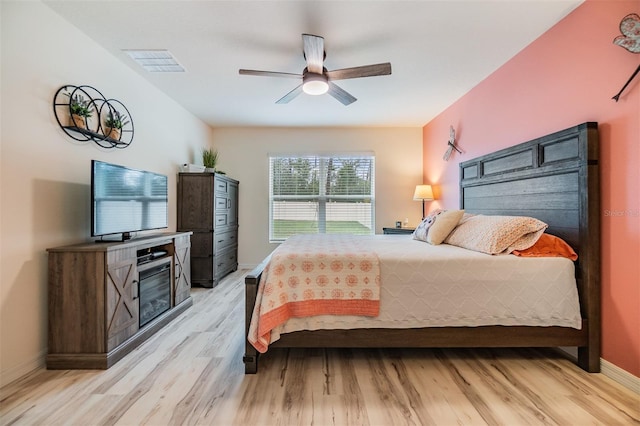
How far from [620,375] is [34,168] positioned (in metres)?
4.07

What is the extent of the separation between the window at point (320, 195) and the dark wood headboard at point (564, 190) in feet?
8.19

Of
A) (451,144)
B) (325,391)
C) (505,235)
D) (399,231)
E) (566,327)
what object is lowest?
(325,391)

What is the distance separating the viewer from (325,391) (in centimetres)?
167

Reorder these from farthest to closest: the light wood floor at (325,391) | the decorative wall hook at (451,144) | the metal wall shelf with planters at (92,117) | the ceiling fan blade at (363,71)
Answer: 1. the decorative wall hook at (451,144)
2. the ceiling fan blade at (363,71)
3. the metal wall shelf with planters at (92,117)
4. the light wood floor at (325,391)

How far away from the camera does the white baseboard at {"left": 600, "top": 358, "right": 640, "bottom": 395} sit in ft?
5.41

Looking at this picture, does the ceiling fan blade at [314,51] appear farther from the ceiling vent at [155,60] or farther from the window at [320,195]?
the window at [320,195]

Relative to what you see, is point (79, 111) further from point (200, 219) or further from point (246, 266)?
point (246, 266)

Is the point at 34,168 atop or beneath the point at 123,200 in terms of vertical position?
atop

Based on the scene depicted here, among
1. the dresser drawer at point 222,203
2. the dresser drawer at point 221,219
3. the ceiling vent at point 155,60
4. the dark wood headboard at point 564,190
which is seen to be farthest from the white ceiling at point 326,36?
the dresser drawer at point 221,219

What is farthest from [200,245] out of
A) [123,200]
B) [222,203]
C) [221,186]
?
[123,200]

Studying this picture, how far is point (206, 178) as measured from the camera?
12.9ft

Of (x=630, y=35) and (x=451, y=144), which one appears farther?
(x=451, y=144)

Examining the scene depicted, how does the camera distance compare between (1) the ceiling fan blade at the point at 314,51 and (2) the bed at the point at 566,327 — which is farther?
(1) the ceiling fan blade at the point at 314,51

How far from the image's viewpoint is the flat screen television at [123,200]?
2.10 metres
